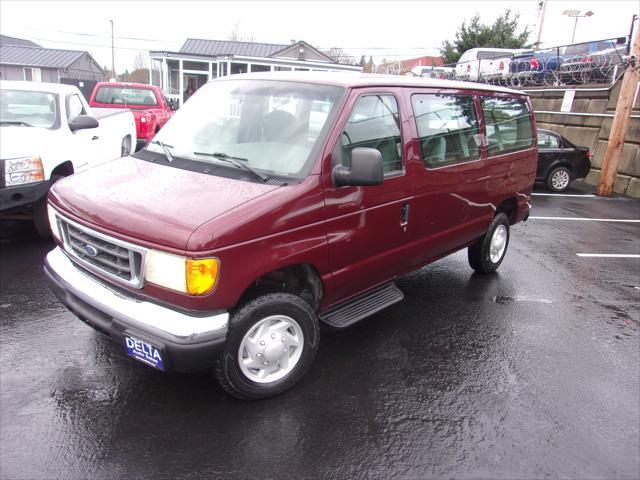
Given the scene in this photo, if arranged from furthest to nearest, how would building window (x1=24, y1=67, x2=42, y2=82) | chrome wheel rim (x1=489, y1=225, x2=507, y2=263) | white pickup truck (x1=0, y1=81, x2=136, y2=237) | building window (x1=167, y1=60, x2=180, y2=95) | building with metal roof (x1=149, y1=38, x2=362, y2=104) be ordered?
building window (x1=24, y1=67, x2=42, y2=82) < building window (x1=167, y1=60, x2=180, y2=95) < building with metal roof (x1=149, y1=38, x2=362, y2=104) < chrome wheel rim (x1=489, y1=225, x2=507, y2=263) < white pickup truck (x1=0, y1=81, x2=136, y2=237)

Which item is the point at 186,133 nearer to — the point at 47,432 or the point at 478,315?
the point at 47,432

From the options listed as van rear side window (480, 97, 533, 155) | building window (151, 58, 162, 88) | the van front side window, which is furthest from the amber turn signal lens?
building window (151, 58, 162, 88)

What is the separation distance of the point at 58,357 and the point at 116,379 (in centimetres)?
58

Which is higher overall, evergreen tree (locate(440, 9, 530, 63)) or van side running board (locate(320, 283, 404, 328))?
evergreen tree (locate(440, 9, 530, 63))

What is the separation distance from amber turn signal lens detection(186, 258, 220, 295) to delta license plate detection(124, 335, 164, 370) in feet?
1.22

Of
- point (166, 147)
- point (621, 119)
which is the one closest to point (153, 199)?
point (166, 147)

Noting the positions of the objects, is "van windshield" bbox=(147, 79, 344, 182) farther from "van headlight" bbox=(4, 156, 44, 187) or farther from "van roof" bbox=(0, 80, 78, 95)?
"van roof" bbox=(0, 80, 78, 95)

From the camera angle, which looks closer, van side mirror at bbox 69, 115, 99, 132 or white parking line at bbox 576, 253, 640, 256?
van side mirror at bbox 69, 115, 99, 132

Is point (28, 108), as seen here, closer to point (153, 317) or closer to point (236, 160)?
point (236, 160)

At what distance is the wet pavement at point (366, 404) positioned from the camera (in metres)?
2.67

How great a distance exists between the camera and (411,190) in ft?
12.5

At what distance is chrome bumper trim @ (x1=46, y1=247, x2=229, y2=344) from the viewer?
261 centimetres

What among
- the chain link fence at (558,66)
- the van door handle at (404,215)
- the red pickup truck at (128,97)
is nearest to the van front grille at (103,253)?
the van door handle at (404,215)

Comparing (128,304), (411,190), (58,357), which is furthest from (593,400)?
(58,357)
